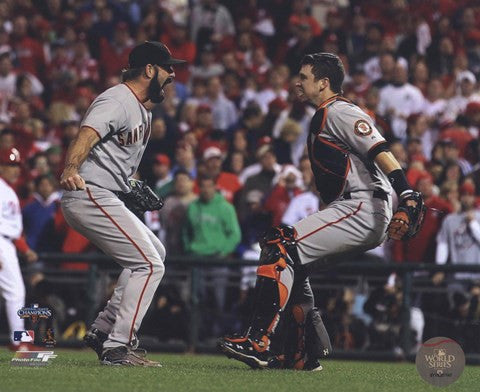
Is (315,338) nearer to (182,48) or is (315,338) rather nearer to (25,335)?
(25,335)

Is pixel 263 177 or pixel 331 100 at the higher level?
pixel 331 100

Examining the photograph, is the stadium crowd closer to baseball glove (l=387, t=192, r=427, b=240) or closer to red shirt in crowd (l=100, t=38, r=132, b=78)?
red shirt in crowd (l=100, t=38, r=132, b=78)

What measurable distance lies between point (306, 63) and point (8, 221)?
12.8 feet

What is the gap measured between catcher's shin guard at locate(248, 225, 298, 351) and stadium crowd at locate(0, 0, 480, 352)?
1833 millimetres

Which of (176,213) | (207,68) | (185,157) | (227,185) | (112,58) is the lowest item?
(176,213)

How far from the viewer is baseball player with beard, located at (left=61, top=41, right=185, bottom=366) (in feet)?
27.5

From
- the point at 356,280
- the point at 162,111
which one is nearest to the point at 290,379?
the point at 356,280

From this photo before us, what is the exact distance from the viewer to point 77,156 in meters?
8.18

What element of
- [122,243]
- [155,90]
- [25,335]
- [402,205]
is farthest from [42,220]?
[402,205]

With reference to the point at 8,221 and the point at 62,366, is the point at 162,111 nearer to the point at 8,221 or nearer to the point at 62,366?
the point at 8,221

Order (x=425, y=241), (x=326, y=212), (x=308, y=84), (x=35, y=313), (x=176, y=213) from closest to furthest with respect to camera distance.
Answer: (x=35, y=313) < (x=326, y=212) < (x=308, y=84) < (x=425, y=241) < (x=176, y=213)

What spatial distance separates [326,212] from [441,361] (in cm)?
147

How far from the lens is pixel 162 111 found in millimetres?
17016

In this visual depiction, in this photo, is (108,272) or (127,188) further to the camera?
(108,272)
